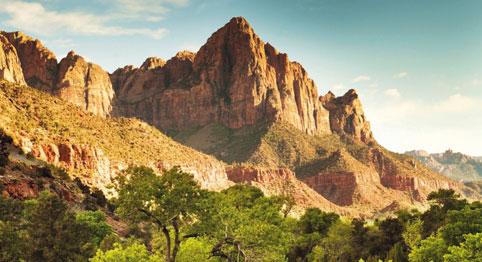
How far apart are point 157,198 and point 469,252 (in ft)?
81.5

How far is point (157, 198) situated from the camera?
34.8 metres

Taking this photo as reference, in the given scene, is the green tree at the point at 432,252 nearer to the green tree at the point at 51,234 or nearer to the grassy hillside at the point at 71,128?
the green tree at the point at 51,234

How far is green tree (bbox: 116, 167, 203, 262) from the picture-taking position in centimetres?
3447

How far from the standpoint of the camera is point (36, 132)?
322ft

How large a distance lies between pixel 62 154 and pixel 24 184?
36.2 meters

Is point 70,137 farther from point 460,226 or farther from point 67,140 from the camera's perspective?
point 460,226

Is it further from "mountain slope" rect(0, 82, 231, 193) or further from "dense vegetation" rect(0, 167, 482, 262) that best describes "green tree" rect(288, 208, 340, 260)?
"mountain slope" rect(0, 82, 231, 193)

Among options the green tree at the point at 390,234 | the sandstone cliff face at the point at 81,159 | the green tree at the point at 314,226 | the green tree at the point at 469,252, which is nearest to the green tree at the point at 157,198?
the green tree at the point at 469,252

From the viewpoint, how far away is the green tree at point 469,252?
3762 centimetres

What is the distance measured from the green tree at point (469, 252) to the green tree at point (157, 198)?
20943mm

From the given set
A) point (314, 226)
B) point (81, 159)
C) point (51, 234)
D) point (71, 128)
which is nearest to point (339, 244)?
point (314, 226)

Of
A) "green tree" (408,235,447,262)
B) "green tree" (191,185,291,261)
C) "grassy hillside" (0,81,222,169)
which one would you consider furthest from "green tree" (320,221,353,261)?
"grassy hillside" (0,81,222,169)

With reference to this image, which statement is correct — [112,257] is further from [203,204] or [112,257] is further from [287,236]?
[287,236]

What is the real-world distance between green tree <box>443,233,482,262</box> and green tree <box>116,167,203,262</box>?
2094 centimetres
